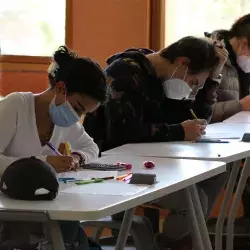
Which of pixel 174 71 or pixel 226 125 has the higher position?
pixel 174 71

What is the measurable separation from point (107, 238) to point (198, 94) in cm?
86

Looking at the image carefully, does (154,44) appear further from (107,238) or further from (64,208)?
(64,208)

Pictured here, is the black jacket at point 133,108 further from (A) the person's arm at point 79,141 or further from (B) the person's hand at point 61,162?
(B) the person's hand at point 61,162

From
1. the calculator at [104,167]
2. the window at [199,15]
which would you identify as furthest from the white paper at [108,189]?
the window at [199,15]

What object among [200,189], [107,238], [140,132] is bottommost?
[107,238]

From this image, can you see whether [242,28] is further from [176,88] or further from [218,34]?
[176,88]

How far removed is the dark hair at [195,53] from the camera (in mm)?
2811

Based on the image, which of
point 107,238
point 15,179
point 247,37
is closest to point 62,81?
point 15,179

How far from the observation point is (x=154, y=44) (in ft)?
14.1

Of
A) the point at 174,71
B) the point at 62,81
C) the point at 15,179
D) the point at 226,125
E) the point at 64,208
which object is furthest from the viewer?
the point at 226,125

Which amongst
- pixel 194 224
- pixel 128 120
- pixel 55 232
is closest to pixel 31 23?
pixel 128 120

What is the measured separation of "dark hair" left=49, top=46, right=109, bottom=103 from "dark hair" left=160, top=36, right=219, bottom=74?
0.79 metres

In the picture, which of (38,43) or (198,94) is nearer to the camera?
(198,94)

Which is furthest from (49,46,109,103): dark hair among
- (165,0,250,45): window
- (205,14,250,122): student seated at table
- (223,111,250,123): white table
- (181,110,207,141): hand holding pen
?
(165,0,250,45): window
